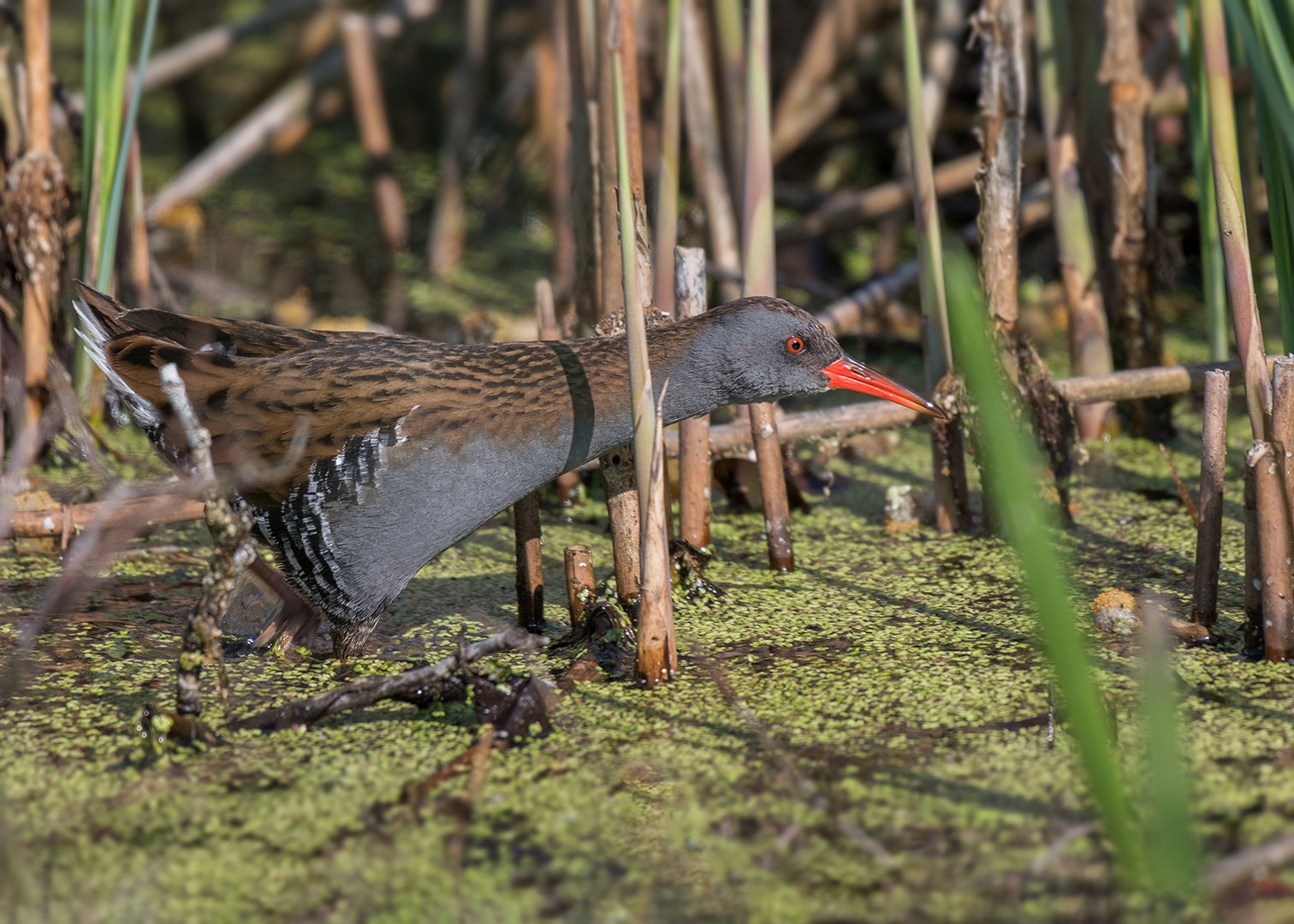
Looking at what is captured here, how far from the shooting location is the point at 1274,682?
8.24 ft

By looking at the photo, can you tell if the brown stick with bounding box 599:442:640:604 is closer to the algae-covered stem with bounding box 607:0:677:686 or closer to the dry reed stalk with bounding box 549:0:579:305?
the algae-covered stem with bounding box 607:0:677:686

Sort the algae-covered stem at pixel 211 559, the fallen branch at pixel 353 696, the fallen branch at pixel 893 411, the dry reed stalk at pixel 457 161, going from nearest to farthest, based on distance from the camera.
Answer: the algae-covered stem at pixel 211 559 < the fallen branch at pixel 353 696 < the fallen branch at pixel 893 411 < the dry reed stalk at pixel 457 161

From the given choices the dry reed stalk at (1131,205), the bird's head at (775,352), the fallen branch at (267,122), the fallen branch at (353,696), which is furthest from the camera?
the fallen branch at (267,122)

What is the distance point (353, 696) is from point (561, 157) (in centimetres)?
341

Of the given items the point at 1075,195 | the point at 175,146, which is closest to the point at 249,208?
the point at 175,146

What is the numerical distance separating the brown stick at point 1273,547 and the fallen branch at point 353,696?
143 centimetres

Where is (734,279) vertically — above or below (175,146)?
below

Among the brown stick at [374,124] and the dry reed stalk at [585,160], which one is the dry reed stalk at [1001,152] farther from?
the brown stick at [374,124]

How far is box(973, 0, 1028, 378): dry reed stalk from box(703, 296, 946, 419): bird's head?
24.5 inches

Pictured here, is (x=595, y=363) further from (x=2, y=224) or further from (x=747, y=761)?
(x=2, y=224)

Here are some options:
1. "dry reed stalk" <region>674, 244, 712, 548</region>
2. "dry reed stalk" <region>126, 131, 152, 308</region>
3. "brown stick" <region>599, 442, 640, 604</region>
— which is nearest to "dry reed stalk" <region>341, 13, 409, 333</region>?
"dry reed stalk" <region>126, 131, 152, 308</region>

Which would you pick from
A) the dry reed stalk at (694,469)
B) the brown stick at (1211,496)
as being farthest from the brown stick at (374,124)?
the brown stick at (1211,496)

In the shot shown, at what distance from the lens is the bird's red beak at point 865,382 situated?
2.76 meters

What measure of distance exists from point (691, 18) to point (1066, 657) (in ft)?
9.65
